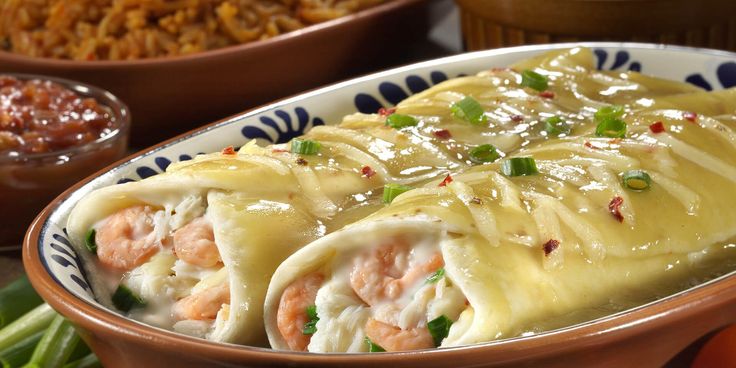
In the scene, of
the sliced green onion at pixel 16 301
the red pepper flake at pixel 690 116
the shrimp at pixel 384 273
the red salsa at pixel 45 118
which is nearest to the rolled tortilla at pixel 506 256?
the shrimp at pixel 384 273

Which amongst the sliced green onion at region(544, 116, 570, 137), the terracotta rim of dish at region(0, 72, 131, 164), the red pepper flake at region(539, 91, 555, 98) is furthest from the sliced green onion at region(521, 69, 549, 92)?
the terracotta rim of dish at region(0, 72, 131, 164)

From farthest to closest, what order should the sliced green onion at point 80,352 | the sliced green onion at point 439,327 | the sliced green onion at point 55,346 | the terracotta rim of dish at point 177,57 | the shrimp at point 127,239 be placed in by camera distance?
the terracotta rim of dish at point 177,57
the sliced green onion at point 80,352
the sliced green onion at point 55,346
the shrimp at point 127,239
the sliced green onion at point 439,327

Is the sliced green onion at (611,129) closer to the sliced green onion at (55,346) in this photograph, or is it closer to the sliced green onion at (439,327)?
the sliced green onion at (439,327)

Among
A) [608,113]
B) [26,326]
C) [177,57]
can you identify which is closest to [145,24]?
[177,57]

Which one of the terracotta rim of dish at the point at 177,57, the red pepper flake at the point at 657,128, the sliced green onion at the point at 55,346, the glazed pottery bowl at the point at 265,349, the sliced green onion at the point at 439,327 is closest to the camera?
the glazed pottery bowl at the point at 265,349

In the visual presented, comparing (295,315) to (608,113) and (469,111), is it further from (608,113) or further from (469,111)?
(608,113)

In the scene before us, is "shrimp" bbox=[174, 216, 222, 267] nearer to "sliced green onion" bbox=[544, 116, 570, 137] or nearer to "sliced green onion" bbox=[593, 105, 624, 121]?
"sliced green onion" bbox=[544, 116, 570, 137]
